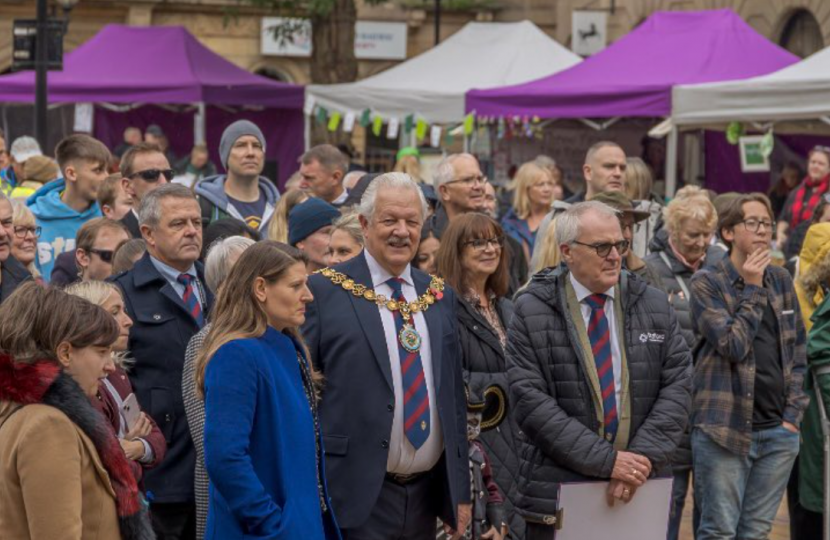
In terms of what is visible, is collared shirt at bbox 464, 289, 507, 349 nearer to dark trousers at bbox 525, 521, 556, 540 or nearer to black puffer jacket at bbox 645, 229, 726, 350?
dark trousers at bbox 525, 521, 556, 540

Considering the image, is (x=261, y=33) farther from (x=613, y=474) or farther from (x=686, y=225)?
(x=613, y=474)

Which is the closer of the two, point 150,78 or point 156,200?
point 156,200

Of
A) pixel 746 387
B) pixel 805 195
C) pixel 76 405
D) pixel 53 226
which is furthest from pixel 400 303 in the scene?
pixel 805 195

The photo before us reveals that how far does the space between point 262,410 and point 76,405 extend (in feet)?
1.92

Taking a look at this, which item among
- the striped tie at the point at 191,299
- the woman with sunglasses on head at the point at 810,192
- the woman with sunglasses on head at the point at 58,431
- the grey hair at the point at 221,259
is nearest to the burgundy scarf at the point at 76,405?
the woman with sunglasses on head at the point at 58,431

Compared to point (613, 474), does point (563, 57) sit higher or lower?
higher

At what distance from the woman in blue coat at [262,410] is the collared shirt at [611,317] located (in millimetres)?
1464

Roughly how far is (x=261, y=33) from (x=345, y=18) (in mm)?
10944

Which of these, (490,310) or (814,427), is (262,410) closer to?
(490,310)

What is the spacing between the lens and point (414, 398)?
17.9 feet

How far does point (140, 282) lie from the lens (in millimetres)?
6223

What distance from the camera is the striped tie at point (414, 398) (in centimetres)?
541

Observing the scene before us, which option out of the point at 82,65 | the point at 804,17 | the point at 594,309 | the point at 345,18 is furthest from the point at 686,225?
the point at 804,17

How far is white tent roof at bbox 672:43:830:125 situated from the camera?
13.6 m
